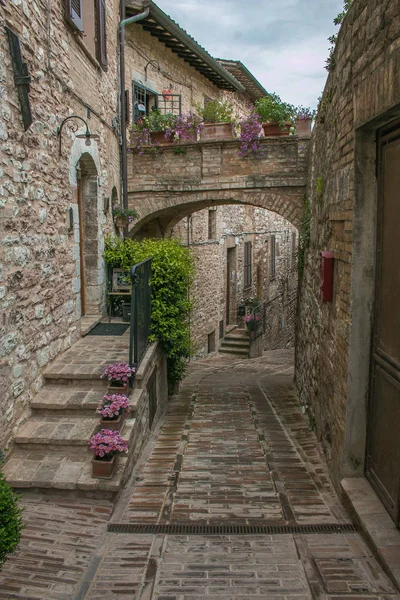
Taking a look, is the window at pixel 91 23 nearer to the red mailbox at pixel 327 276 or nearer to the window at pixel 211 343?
the red mailbox at pixel 327 276

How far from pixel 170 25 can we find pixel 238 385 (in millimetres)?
6982

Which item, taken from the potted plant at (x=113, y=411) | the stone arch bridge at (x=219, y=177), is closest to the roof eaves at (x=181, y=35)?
the stone arch bridge at (x=219, y=177)

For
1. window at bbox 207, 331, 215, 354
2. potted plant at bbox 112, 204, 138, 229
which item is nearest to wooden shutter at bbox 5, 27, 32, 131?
potted plant at bbox 112, 204, 138, 229

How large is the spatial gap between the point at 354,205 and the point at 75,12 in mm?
4581

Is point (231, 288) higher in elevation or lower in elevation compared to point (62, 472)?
higher

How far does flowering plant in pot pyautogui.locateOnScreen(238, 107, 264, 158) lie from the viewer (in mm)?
9258

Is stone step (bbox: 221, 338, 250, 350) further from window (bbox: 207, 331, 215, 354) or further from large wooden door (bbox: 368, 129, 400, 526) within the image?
large wooden door (bbox: 368, 129, 400, 526)

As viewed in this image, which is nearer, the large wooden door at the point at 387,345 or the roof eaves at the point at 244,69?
the large wooden door at the point at 387,345

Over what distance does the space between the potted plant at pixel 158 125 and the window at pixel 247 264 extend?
25.0ft

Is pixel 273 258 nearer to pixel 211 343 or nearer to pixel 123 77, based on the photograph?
pixel 211 343

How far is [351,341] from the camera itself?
3.74 meters

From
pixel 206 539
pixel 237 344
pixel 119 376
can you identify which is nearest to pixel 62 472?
pixel 119 376

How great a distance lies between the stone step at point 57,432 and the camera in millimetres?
4367

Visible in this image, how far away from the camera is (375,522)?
Answer: 326 centimetres
